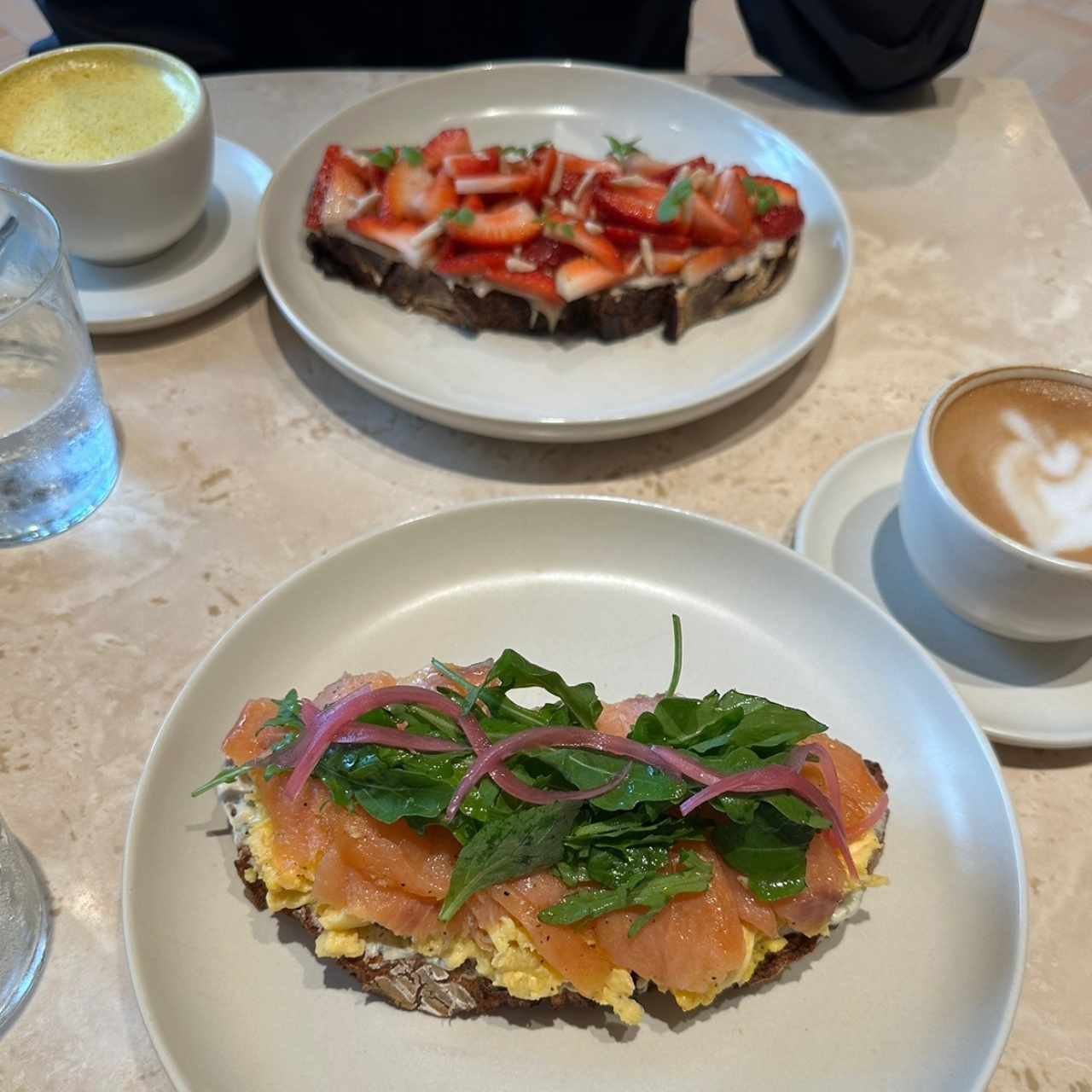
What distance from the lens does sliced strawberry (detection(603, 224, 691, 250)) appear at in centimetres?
164

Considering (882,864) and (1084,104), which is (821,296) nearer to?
(882,864)

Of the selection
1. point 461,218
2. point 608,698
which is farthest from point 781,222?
point 608,698

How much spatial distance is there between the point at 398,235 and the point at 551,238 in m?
0.25

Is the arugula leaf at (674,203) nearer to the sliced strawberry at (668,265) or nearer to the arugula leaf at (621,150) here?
the sliced strawberry at (668,265)

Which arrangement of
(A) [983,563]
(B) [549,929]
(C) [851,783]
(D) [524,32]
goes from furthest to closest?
(D) [524,32] → (A) [983,563] → (C) [851,783] → (B) [549,929]

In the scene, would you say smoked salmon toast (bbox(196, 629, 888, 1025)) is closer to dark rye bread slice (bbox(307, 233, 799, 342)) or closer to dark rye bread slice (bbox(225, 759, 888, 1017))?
dark rye bread slice (bbox(225, 759, 888, 1017))

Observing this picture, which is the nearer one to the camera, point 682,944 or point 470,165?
point 682,944

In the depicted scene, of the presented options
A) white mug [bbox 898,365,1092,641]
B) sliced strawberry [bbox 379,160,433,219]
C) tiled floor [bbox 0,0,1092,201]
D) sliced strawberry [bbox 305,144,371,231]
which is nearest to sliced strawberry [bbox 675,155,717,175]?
sliced strawberry [bbox 379,160,433,219]

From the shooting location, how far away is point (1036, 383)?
1.24 meters

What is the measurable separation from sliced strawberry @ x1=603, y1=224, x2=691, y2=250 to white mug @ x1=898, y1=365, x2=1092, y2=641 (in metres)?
0.60

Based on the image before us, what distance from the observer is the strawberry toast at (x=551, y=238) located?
1.60m

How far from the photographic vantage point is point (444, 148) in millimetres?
1779

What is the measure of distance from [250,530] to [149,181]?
0.59 m

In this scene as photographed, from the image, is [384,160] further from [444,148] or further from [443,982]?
[443,982]
